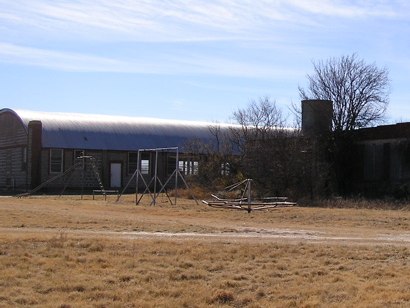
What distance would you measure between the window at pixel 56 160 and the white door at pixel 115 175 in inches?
167

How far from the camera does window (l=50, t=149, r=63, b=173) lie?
54.5 meters

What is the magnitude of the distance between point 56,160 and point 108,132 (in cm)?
525

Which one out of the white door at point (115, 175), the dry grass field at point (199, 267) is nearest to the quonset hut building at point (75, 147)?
the white door at point (115, 175)

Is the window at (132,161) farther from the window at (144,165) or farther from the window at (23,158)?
the window at (23,158)

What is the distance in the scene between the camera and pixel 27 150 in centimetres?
5438

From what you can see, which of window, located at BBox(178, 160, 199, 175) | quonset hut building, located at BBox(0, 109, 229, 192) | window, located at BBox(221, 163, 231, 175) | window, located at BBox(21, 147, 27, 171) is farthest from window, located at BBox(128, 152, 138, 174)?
window, located at BBox(221, 163, 231, 175)

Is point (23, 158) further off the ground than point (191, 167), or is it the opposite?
point (23, 158)

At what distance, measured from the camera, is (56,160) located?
54.8 meters

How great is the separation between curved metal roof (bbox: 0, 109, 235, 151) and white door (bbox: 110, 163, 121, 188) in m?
1.48

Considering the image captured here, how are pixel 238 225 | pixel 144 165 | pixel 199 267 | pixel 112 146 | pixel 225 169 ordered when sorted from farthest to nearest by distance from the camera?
pixel 144 165 < pixel 112 146 < pixel 225 169 < pixel 238 225 < pixel 199 267

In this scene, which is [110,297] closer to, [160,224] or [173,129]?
[160,224]

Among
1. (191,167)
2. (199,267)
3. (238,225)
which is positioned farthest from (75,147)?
(199,267)

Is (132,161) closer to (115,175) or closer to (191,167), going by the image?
(115,175)

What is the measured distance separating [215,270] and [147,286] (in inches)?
66.1
